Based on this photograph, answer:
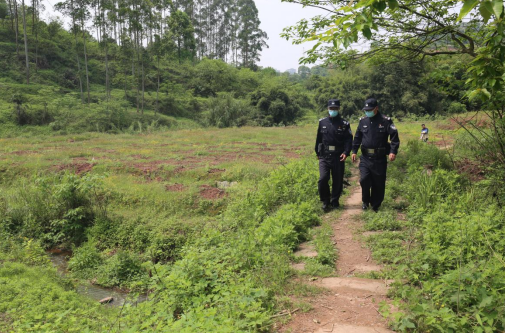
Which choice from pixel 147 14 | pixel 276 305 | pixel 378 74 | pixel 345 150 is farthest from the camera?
pixel 378 74

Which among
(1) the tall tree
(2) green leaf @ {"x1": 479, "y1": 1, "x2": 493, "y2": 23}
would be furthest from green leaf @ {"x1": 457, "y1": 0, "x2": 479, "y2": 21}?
(1) the tall tree

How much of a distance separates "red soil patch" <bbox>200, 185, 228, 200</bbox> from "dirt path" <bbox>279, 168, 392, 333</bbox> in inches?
195

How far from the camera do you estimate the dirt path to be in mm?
2766

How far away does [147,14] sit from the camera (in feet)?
99.7

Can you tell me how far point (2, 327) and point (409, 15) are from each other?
935 cm

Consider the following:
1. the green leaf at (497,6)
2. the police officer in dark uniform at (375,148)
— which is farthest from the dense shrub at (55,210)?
the green leaf at (497,6)

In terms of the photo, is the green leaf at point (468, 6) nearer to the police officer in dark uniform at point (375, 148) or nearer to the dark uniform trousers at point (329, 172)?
the police officer in dark uniform at point (375, 148)

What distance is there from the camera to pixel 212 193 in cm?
934

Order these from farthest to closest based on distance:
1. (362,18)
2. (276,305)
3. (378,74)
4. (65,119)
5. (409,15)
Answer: (378,74)
(65,119)
(409,15)
(276,305)
(362,18)

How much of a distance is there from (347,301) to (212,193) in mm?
6559

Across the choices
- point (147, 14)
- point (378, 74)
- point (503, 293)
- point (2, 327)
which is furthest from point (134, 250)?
→ point (378, 74)

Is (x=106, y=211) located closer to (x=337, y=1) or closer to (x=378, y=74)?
(x=337, y=1)

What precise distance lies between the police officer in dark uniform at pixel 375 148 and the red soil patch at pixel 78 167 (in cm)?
989

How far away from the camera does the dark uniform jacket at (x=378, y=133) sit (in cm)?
547
